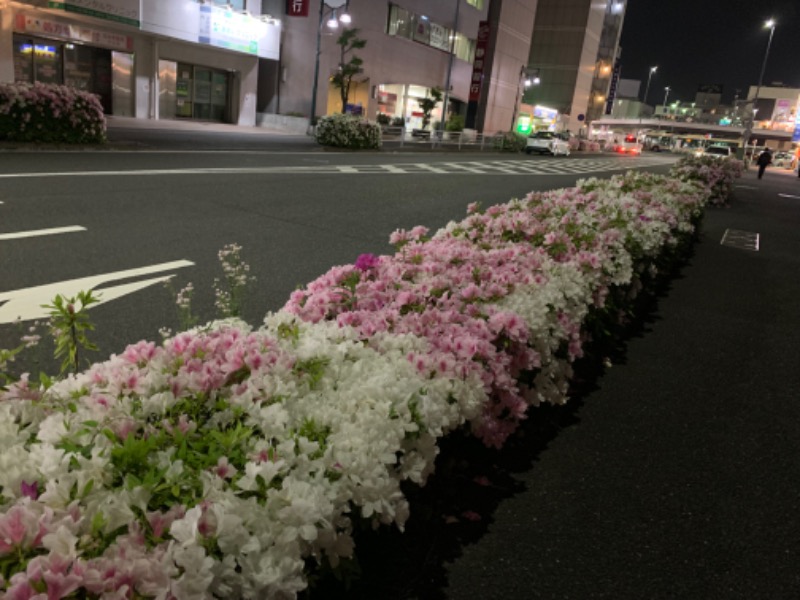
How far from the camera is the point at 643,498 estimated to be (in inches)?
117

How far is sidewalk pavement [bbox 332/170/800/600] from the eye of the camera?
93.5 inches

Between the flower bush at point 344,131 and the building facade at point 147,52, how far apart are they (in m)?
8.21

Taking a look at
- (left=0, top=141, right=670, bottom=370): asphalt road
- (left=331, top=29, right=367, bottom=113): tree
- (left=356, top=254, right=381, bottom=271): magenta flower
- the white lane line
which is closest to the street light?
(left=331, top=29, right=367, bottom=113): tree

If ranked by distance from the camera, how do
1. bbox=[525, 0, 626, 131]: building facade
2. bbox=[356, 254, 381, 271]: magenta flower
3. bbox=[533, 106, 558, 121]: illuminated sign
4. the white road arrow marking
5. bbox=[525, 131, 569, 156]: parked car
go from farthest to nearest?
bbox=[525, 0, 626, 131]: building facade → bbox=[533, 106, 558, 121]: illuminated sign → bbox=[525, 131, 569, 156]: parked car → the white road arrow marking → bbox=[356, 254, 381, 271]: magenta flower

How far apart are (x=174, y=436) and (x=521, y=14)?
58923 millimetres

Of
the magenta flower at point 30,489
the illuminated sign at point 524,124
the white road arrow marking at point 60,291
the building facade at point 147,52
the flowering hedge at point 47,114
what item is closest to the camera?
the magenta flower at point 30,489

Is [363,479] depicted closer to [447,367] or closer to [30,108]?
[447,367]

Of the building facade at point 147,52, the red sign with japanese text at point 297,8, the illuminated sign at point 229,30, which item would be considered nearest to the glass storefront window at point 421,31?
the red sign with japanese text at point 297,8

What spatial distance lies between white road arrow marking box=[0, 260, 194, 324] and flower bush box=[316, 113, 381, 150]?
18.2 m

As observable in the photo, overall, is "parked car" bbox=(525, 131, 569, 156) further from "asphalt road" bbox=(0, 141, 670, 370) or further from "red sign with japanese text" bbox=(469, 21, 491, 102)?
"asphalt road" bbox=(0, 141, 670, 370)

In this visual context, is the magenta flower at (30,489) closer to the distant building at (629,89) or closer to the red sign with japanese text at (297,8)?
the red sign with japanese text at (297,8)

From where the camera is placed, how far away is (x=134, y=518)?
4.40 ft

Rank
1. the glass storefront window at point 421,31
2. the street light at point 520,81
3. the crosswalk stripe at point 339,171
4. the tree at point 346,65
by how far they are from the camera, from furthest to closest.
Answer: the street light at point 520,81
the glass storefront window at point 421,31
the tree at point 346,65
the crosswalk stripe at point 339,171

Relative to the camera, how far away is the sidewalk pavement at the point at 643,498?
7.79 ft
